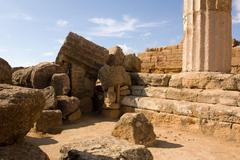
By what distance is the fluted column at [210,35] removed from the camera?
8375 mm

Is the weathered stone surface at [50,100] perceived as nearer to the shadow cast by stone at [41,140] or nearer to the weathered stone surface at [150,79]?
the shadow cast by stone at [41,140]

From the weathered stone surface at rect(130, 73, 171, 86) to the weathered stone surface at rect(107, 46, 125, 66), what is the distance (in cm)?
71

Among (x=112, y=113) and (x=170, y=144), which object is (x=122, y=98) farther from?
(x=170, y=144)

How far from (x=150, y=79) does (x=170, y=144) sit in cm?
359

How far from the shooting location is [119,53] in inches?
434

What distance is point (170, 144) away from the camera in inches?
250

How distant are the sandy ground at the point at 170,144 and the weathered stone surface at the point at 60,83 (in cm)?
152

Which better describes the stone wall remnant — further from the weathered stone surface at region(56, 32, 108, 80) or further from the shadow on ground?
the shadow on ground

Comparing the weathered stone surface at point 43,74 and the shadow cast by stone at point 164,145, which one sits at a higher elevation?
the weathered stone surface at point 43,74

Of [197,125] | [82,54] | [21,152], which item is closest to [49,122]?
[82,54]

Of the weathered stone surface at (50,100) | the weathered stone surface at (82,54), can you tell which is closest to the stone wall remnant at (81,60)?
the weathered stone surface at (82,54)

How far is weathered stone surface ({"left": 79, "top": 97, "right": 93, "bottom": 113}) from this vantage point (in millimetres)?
10355

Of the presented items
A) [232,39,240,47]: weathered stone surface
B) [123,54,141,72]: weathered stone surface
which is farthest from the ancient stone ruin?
[232,39,240,47]: weathered stone surface

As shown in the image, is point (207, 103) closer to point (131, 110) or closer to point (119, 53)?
point (131, 110)
